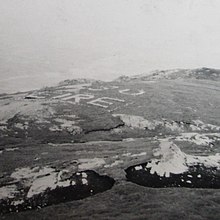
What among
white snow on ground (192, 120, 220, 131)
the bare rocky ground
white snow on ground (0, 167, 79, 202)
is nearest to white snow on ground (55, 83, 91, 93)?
the bare rocky ground

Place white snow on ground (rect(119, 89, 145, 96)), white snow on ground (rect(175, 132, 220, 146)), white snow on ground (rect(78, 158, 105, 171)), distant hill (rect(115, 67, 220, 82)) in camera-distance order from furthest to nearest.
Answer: distant hill (rect(115, 67, 220, 82)) < white snow on ground (rect(119, 89, 145, 96)) < white snow on ground (rect(175, 132, 220, 146)) < white snow on ground (rect(78, 158, 105, 171))

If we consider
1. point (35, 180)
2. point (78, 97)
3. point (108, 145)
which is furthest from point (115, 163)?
point (78, 97)

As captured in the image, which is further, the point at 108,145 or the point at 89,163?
the point at 108,145

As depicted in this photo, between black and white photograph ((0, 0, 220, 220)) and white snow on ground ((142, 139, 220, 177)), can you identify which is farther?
white snow on ground ((142, 139, 220, 177))

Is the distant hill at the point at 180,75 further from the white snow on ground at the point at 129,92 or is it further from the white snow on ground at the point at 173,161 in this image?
the white snow on ground at the point at 173,161

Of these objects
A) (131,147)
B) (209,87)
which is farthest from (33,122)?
(209,87)

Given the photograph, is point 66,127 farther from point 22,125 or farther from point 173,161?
point 173,161

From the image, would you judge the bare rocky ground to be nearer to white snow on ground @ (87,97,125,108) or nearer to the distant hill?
white snow on ground @ (87,97,125,108)
